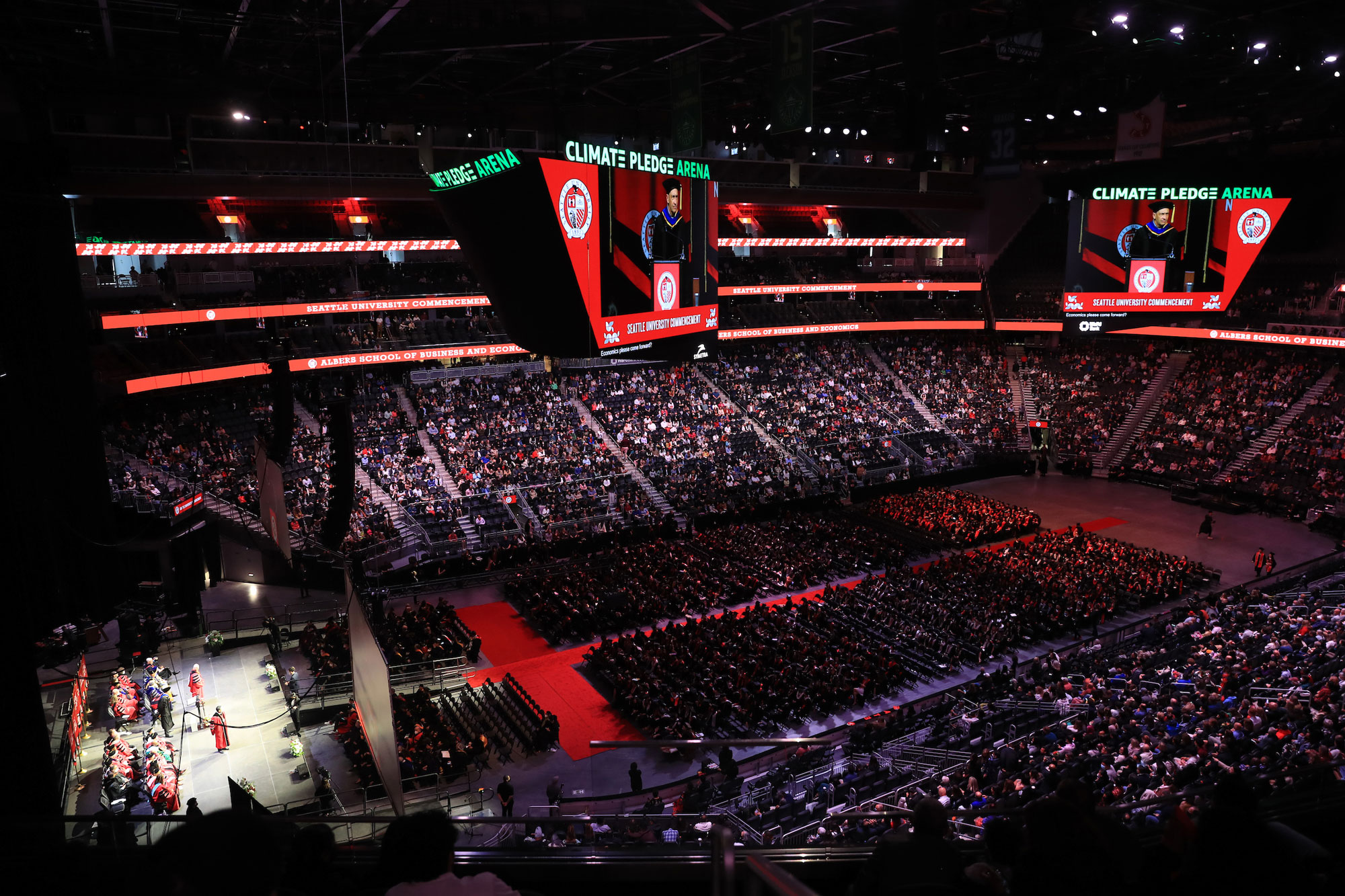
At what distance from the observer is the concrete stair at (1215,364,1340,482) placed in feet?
105

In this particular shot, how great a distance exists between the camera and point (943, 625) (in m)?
20.3

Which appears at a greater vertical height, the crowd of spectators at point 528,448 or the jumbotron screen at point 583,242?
the jumbotron screen at point 583,242

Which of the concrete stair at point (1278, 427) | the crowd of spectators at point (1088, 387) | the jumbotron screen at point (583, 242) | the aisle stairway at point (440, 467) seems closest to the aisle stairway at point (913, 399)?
the crowd of spectators at point (1088, 387)

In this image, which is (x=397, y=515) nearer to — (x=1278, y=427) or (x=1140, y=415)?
(x=1140, y=415)

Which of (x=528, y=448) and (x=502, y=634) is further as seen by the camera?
(x=528, y=448)

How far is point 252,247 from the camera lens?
3030 cm

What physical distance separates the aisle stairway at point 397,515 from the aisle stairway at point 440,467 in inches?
50.2

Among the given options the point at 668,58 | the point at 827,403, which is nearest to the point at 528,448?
the point at 668,58

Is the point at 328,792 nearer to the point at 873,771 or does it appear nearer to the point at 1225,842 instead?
the point at 873,771

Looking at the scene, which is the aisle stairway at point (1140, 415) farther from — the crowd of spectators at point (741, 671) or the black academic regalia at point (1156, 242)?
the crowd of spectators at point (741, 671)

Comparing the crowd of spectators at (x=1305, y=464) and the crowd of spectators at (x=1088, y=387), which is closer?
the crowd of spectators at (x=1305, y=464)

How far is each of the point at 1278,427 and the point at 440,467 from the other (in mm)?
31609

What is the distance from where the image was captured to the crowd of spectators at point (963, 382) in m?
38.0

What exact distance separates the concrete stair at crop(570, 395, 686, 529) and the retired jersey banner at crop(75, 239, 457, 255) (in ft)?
27.7
